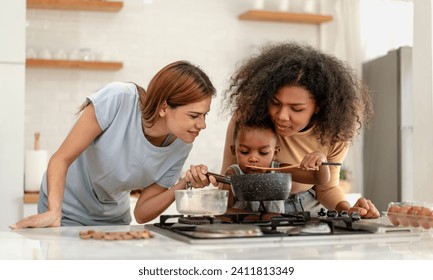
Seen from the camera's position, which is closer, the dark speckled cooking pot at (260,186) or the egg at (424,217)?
the egg at (424,217)

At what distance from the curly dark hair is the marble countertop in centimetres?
73

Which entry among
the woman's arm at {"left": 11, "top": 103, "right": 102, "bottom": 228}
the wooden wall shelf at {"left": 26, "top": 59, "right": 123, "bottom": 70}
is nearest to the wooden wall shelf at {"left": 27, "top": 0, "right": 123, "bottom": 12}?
the wooden wall shelf at {"left": 26, "top": 59, "right": 123, "bottom": 70}

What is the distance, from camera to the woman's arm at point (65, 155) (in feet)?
7.19

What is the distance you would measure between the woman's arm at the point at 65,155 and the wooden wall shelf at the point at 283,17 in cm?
322

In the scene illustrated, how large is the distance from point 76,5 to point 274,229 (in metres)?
3.67

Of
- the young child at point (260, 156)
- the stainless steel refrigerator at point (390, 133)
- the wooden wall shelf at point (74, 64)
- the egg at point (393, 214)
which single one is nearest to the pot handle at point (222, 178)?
the young child at point (260, 156)

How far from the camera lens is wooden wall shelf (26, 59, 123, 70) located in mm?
4859

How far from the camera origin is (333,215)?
2.01 metres

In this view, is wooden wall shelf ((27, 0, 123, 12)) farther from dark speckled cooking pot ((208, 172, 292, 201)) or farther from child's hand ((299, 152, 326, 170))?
dark speckled cooking pot ((208, 172, 292, 201))

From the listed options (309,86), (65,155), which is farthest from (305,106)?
(65,155)

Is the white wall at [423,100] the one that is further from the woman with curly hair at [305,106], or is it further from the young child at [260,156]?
the young child at [260,156]

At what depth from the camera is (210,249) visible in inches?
60.2
